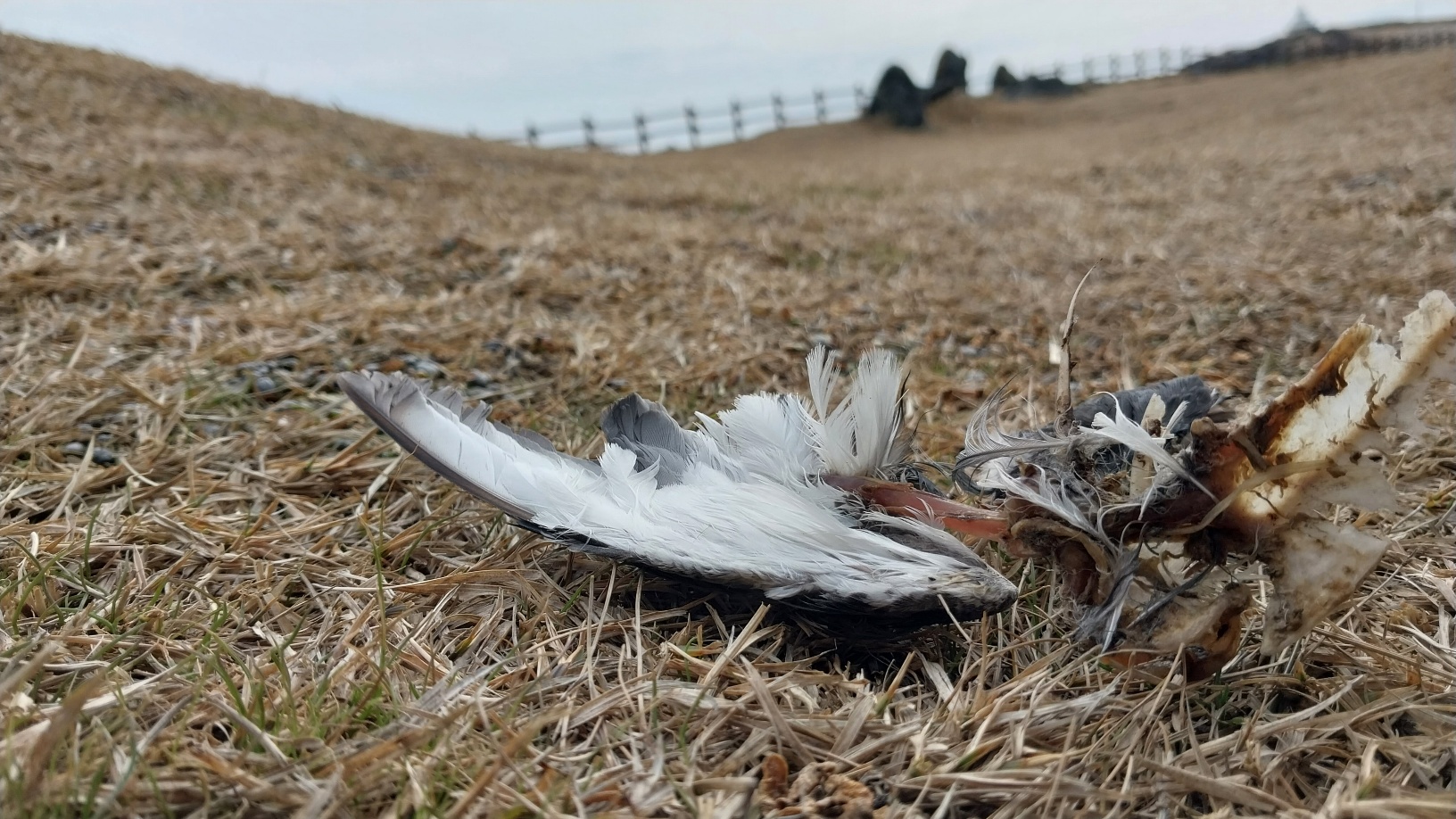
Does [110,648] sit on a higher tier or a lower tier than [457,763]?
higher

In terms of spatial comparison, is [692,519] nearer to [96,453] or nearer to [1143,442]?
[1143,442]

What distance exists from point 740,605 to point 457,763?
56cm

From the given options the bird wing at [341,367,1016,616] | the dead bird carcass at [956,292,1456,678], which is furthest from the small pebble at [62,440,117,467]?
the dead bird carcass at [956,292,1456,678]

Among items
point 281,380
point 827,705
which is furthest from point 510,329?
point 827,705

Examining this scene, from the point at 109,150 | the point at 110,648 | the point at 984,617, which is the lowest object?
the point at 984,617

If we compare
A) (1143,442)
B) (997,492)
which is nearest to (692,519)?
(997,492)

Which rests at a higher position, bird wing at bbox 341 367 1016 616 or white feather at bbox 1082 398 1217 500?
white feather at bbox 1082 398 1217 500

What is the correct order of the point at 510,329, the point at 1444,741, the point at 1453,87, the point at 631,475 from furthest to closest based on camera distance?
the point at 1453,87 → the point at 510,329 → the point at 631,475 → the point at 1444,741

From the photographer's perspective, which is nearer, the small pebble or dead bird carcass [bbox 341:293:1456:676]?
dead bird carcass [bbox 341:293:1456:676]

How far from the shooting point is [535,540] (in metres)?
1.68

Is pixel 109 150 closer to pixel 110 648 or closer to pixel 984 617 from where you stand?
pixel 110 648

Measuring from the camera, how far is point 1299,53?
23672 mm

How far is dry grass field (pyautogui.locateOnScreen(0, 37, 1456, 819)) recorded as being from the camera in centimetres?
105

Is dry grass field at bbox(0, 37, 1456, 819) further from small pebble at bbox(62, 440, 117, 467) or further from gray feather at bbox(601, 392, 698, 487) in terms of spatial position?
gray feather at bbox(601, 392, 698, 487)
